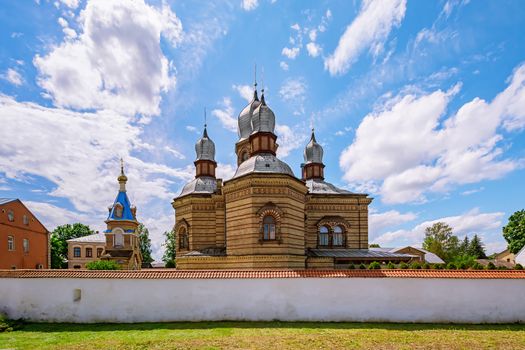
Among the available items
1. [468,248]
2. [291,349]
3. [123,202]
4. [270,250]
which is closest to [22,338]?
[291,349]

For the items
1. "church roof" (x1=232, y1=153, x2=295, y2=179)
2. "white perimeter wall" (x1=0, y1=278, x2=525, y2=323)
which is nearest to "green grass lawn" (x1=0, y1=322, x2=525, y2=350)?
"white perimeter wall" (x1=0, y1=278, x2=525, y2=323)

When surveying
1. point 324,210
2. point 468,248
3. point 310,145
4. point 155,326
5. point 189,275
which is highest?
point 310,145

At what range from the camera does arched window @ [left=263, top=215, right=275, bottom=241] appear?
17.8m

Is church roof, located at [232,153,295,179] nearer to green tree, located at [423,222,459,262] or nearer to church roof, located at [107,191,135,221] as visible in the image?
church roof, located at [107,191,135,221]

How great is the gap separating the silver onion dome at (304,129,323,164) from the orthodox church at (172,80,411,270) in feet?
0.27

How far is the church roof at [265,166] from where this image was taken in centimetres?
1844

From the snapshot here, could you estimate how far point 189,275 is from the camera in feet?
38.7

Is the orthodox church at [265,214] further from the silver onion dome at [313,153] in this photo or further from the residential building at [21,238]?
the residential building at [21,238]

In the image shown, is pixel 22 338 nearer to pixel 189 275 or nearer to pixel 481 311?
pixel 189 275

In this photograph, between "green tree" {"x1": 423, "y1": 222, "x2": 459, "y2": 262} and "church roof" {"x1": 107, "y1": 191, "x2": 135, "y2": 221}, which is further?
"green tree" {"x1": 423, "y1": 222, "x2": 459, "y2": 262}

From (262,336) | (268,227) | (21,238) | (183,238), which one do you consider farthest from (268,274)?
(21,238)

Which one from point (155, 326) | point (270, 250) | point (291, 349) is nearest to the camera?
point (291, 349)

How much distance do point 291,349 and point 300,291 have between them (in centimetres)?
311

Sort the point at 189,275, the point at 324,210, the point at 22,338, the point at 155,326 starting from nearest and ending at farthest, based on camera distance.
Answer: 1. the point at 22,338
2. the point at 155,326
3. the point at 189,275
4. the point at 324,210
